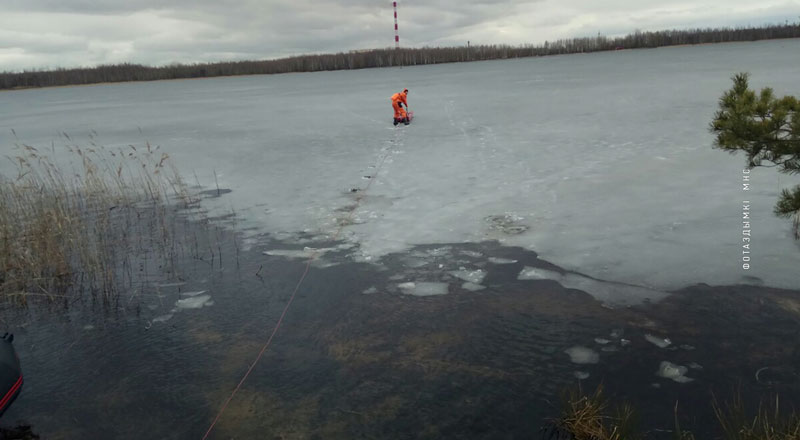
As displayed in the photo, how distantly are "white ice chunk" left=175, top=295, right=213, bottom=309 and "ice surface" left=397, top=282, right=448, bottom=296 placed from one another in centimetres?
149

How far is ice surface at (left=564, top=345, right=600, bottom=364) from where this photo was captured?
3262 millimetres

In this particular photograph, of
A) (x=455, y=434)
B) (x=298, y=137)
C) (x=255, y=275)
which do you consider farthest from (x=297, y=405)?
(x=298, y=137)

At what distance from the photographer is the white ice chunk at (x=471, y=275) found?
14.7ft

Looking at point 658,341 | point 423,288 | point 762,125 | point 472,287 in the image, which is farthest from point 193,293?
point 762,125

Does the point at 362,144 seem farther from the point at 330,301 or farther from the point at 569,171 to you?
the point at 330,301

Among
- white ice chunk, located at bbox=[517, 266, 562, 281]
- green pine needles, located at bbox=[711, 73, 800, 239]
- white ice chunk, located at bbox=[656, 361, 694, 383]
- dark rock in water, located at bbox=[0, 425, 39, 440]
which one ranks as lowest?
dark rock in water, located at bbox=[0, 425, 39, 440]

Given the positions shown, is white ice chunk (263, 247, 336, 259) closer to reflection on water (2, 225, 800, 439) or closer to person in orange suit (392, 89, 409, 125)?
reflection on water (2, 225, 800, 439)

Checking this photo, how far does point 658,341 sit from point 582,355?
50 centimetres

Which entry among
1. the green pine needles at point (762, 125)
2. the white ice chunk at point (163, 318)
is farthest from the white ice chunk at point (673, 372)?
the white ice chunk at point (163, 318)

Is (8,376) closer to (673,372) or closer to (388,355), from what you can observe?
(388,355)

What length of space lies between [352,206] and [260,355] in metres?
3.33

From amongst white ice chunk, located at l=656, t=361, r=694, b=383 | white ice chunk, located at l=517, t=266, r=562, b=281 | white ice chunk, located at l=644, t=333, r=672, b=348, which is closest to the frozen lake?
white ice chunk, located at l=517, t=266, r=562, b=281

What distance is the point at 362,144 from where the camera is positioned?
10633mm

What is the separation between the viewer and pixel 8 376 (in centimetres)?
288
